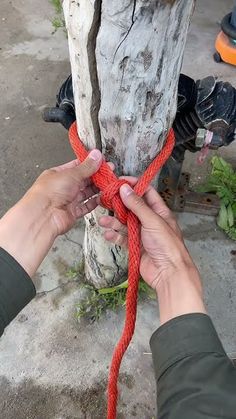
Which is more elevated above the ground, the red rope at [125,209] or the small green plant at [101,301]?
the red rope at [125,209]

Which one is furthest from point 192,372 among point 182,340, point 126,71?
point 126,71

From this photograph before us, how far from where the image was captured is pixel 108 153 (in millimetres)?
1327

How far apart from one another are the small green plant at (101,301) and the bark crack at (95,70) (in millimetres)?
762

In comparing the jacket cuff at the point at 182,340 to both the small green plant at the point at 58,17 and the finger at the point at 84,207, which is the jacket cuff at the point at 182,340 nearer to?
the finger at the point at 84,207

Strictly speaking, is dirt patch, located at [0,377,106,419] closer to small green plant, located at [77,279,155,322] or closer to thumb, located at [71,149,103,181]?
small green plant, located at [77,279,155,322]

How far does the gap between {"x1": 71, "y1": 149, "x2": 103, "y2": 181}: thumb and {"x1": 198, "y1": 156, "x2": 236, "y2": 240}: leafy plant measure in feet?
3.54

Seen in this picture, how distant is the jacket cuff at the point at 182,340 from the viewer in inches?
40.3

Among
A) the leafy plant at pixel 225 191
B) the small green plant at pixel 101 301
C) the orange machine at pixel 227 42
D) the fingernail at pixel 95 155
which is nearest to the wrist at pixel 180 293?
the fingernail at pixel 95 155

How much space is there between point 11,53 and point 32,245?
231 cm

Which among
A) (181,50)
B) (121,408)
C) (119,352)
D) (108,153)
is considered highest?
(181,50)

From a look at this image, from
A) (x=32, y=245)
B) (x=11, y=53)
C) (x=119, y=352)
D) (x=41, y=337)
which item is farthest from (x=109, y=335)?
(x=11, y=53)

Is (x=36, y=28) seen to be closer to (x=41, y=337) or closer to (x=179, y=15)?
(x=41, y=337)

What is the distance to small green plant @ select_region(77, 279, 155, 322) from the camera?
190 centimetres

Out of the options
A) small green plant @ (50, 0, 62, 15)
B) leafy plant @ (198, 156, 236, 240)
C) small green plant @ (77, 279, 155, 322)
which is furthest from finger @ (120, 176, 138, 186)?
small green plant @ (50, 0, 62, 15)
